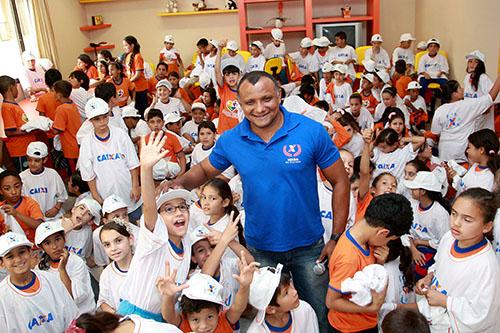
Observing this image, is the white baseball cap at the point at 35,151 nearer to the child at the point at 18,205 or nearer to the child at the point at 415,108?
the child at the point at 18,205

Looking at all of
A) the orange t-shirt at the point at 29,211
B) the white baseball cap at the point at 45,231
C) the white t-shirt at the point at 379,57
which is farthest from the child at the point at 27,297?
the white t-shirt at the point at 379,57

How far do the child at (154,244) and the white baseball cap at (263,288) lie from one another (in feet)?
1.18

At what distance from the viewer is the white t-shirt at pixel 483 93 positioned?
4.79 m

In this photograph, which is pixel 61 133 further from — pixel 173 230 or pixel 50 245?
pixel 173 230

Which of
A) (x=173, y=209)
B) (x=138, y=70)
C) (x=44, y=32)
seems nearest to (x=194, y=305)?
(x=173, y=209)

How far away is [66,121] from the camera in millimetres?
4973

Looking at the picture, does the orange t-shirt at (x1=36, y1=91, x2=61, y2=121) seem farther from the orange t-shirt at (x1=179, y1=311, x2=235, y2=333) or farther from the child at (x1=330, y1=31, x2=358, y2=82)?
the child at (x1=330, y1=31, x2=358, y2=82)

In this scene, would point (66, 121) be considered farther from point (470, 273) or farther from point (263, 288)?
point (470, 273)

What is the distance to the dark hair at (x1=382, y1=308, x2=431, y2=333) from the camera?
1.83m

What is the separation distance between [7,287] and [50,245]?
623mm

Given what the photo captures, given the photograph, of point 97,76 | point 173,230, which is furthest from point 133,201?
point 97,76

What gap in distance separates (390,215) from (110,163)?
2450 millimetres

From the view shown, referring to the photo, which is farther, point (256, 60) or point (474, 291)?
point (256, 60)

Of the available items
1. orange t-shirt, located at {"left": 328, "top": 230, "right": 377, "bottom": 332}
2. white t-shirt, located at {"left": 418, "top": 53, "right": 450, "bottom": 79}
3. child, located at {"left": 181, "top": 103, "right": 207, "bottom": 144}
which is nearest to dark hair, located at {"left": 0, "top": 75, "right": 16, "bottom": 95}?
child, located at {"left": 181, "top": 103, "right": 207, "bottom": 144}
